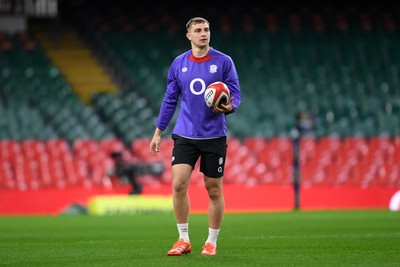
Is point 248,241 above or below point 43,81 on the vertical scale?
below

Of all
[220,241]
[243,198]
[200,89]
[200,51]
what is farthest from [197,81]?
[243,198]

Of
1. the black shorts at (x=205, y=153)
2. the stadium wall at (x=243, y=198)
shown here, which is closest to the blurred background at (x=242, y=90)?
the stadium wall at (x=243, y=198)

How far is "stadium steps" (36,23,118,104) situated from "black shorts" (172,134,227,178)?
17.0 metres

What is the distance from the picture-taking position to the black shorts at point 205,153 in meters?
9.02

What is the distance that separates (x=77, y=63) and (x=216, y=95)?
62.8 feet

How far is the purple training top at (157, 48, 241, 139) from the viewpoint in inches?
355

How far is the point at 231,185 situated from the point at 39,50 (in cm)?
783

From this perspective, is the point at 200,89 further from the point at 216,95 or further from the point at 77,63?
the point at 77,63

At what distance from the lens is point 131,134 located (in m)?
23.7

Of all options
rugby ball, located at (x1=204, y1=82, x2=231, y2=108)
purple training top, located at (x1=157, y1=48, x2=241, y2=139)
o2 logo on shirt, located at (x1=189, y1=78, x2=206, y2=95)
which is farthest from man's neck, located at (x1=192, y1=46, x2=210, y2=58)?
rugby ball, located at (x1=204, y1=82, x2=231, y2=108)

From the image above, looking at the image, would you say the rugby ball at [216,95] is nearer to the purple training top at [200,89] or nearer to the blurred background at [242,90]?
the purple training top at [200,89]

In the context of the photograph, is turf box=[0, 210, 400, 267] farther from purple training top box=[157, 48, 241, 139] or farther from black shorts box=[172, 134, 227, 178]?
purple training top box=[157, 48, 241, 139]

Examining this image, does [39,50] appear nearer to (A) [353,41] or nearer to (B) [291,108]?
(B) [291,108]

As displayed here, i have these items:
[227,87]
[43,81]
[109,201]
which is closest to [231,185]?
[109,201]
